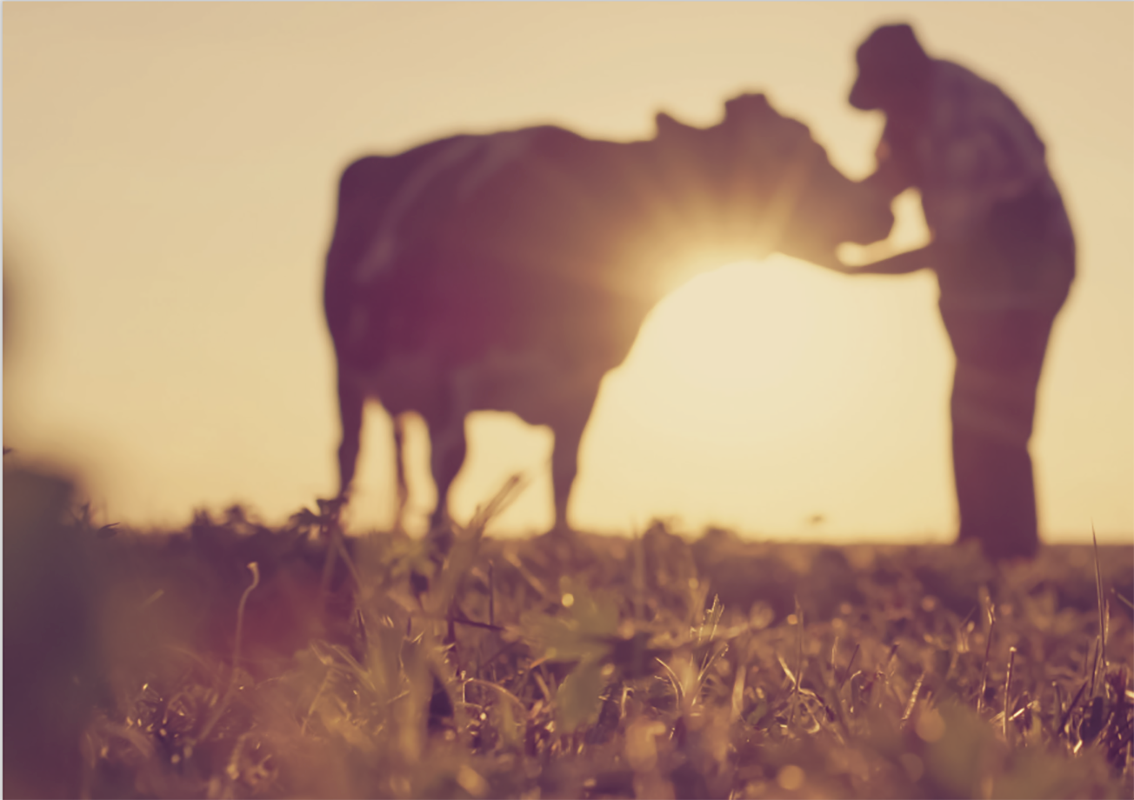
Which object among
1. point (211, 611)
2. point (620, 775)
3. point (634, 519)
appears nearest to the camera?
point (620, 775)

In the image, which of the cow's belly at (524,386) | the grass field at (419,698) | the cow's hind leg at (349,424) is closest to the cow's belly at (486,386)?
the cow's belly at (524,386)

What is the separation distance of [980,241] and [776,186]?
1490mm

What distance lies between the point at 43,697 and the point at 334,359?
4.57 meters

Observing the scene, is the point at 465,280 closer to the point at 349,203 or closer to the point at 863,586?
the point at 349,203

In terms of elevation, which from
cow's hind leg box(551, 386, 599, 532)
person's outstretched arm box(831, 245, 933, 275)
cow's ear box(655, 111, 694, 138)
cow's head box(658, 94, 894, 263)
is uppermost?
cow's ear box(655, 111, 694, 138)

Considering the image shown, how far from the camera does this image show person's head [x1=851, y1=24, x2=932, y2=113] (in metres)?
4.39

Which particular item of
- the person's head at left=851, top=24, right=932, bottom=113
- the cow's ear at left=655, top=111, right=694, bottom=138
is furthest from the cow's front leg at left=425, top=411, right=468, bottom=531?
the person's head at left=851, top=24, right=932, bottom=113

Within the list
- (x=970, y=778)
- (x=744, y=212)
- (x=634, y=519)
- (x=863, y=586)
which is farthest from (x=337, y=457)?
(x=970, y=778)

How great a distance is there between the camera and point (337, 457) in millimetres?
5203

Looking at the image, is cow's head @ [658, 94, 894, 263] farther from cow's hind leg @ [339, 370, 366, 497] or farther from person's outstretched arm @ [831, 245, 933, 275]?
cow's hind leg @ [339, 370, 366, 497]

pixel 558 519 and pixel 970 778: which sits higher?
pixel 970 778

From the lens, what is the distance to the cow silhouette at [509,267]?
4875mm

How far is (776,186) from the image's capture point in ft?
19.0

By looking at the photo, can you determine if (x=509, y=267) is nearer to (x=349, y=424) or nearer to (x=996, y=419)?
(x=349, y=424)
